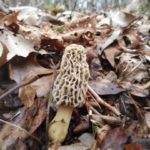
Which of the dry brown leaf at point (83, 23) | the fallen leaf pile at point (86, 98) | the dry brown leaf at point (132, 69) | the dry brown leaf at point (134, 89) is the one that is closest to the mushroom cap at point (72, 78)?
the fallen leaf pile at point (86, 98)

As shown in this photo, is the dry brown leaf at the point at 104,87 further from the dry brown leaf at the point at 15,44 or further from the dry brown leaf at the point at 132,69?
the dry brown leaf at the point at 15,44

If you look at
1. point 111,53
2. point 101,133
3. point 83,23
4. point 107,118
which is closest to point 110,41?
point 111,53

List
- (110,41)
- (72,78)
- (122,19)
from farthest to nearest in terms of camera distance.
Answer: (122,19)
(110,41)
(72,78)

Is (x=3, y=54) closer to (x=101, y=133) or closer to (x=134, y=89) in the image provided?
(x=101, y=133)

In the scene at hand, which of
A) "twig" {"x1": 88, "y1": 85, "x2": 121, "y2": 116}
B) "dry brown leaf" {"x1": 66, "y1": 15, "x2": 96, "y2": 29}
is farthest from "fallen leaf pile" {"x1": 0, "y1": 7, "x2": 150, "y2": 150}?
"dry brown leaf" {"x1": 66, "y1": 15, "x2": 96, "y2": 29}

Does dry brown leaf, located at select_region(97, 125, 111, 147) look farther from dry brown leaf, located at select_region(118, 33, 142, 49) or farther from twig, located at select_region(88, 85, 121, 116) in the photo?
dry brown leaf, located at select_region(118, 33, 142, 49)

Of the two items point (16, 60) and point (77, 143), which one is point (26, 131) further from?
point (16, 60)

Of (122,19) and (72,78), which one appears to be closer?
(72,78)

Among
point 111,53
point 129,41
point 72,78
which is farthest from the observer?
point 129,41
